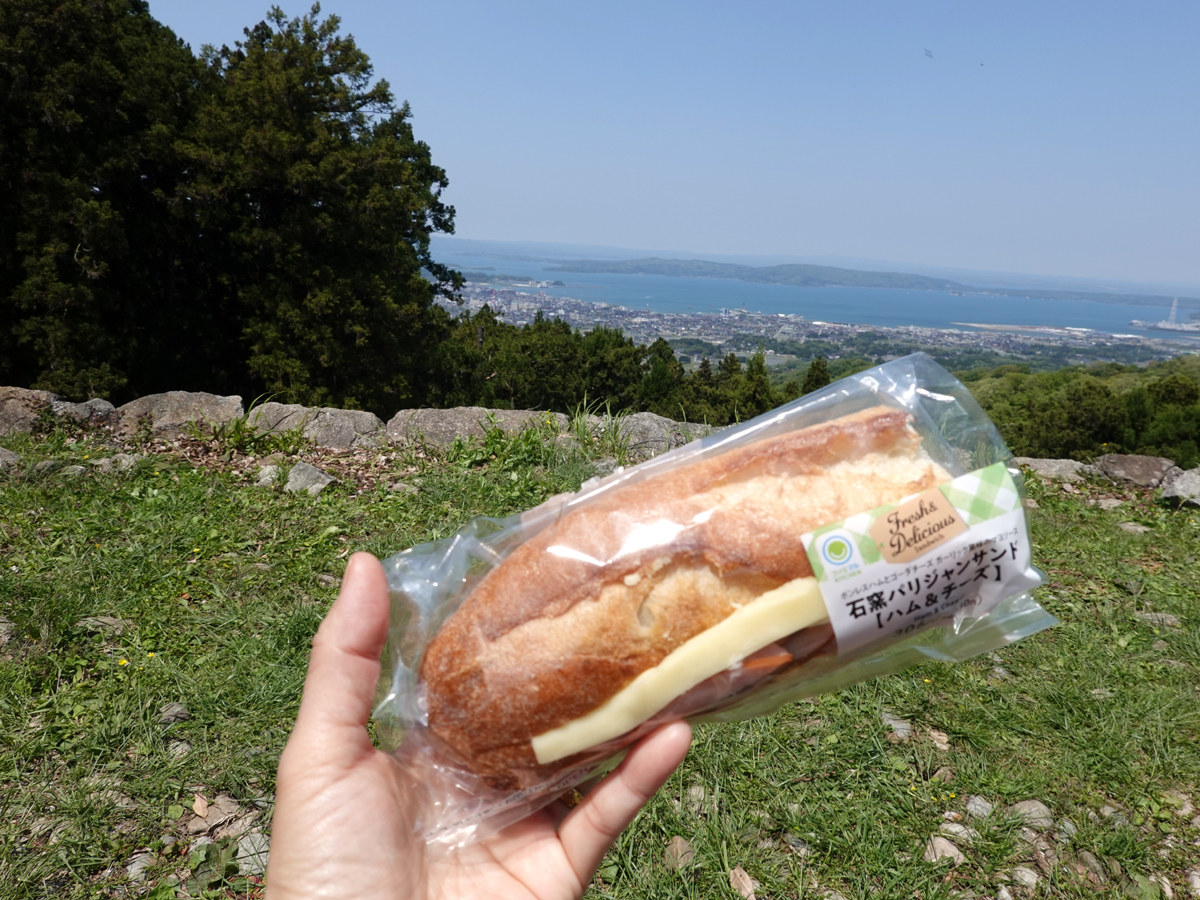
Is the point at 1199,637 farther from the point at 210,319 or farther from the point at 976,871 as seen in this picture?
the point at 210,319

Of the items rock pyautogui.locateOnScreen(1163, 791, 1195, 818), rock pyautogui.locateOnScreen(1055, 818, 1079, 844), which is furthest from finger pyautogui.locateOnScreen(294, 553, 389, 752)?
rock pyautogui.locateOnScreen(1163, 791, 1195, 818)

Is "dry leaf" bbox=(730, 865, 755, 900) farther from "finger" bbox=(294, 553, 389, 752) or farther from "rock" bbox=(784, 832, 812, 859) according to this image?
"finger" bbox=(294, 553, 389, 752)

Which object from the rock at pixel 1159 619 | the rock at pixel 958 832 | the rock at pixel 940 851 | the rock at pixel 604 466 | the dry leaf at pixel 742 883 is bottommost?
the dry leaf at pixel 742 883

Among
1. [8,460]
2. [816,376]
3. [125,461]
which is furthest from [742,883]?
[816,376]

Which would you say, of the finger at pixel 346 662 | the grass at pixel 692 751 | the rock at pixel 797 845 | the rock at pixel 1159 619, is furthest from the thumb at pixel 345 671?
the rock at pixel 1159 619

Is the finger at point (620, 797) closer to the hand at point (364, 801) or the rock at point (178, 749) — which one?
the hand at point (364, 801)

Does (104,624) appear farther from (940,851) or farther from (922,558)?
(940,851)
